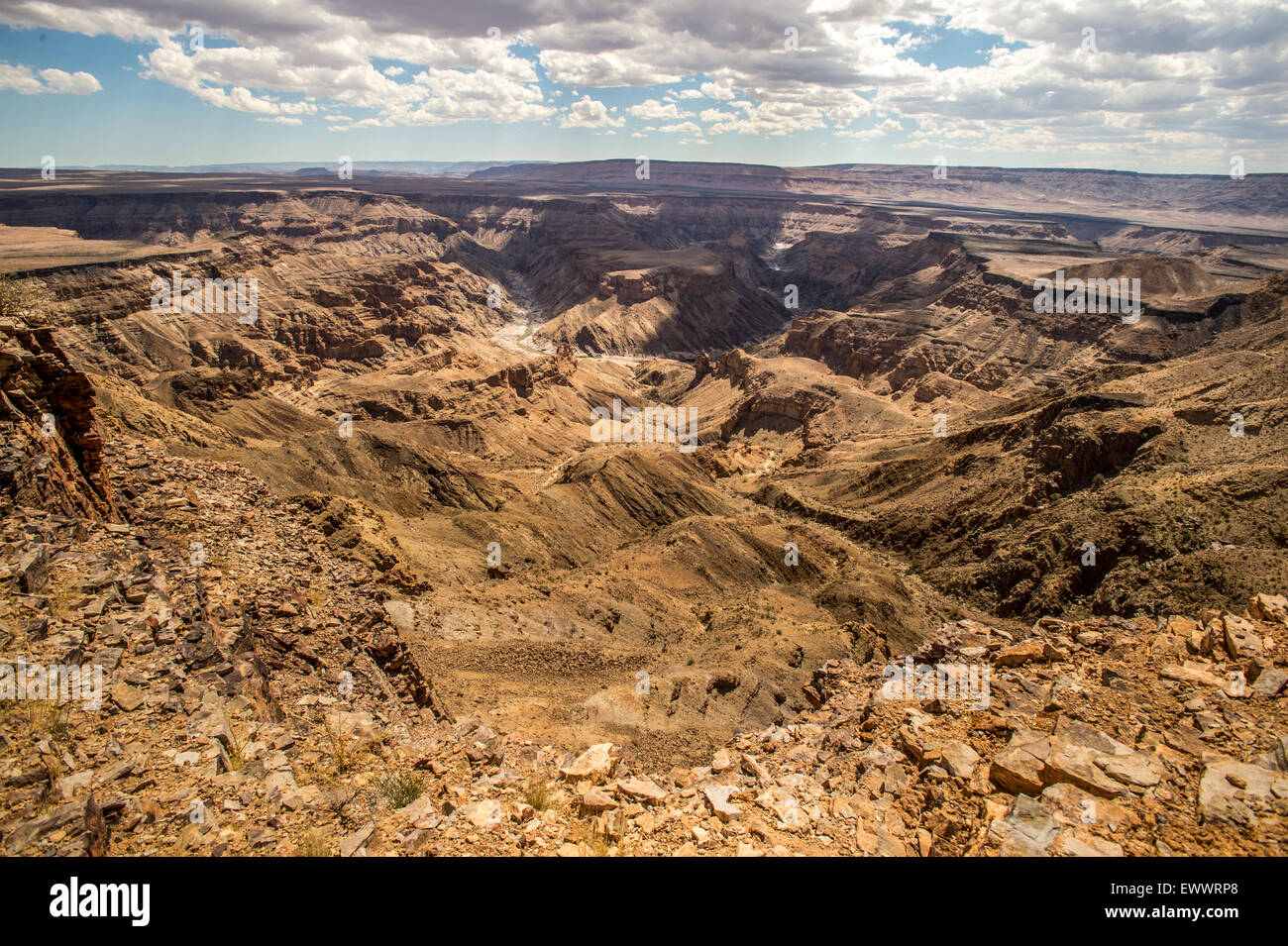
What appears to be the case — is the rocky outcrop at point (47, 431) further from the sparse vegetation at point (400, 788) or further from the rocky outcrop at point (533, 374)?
the rocky outcrop at point (533, 374)

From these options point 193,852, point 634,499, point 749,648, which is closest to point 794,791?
point 193,852

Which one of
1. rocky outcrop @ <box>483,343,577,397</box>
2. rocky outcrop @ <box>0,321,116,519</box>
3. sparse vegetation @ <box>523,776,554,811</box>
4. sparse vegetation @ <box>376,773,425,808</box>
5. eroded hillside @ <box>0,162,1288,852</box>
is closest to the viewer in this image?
sparse vegetation @ <box>376,773,425,808</box>

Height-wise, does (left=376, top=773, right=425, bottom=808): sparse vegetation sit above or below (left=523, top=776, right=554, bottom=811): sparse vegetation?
above

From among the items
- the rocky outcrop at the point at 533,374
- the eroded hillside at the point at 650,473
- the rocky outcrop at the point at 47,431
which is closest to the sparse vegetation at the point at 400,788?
the eroded hillside at the point at 650,473

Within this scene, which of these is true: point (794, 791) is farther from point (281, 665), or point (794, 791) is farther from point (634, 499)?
point (634, 499)

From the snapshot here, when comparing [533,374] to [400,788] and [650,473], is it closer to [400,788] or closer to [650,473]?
[650,473]

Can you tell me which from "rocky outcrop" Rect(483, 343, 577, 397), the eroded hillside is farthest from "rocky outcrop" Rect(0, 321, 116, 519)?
"rocky outcrop" Rect(483, 343, 577, 397)

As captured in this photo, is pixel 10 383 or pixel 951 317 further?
pixel 951 317

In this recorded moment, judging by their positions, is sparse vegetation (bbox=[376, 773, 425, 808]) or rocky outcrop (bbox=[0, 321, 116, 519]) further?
rocky outcrop (bbox=[0, 321, 116, 519])

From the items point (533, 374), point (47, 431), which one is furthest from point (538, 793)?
point (533, 374)

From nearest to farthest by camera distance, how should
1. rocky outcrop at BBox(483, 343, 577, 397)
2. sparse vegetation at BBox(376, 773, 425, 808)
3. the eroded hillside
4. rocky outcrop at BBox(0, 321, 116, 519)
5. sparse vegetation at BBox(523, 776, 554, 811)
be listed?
1. sparse vegetation at BBox(376, 773, 425, 808)
2. sparse vegetation at BBox(523, 776, 554, 811)
3. rocky outcrop at BBox(0, 321, 116, 519)
4. the eroded hillside
5. rocky outcrop at BBox(483, 343, 577, 397)

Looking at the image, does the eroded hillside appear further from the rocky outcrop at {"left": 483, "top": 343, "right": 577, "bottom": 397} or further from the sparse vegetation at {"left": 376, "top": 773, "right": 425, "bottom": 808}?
the sparse vegetation at {"left": 376, "top": 773, "right": 425, "bottom": 808}
